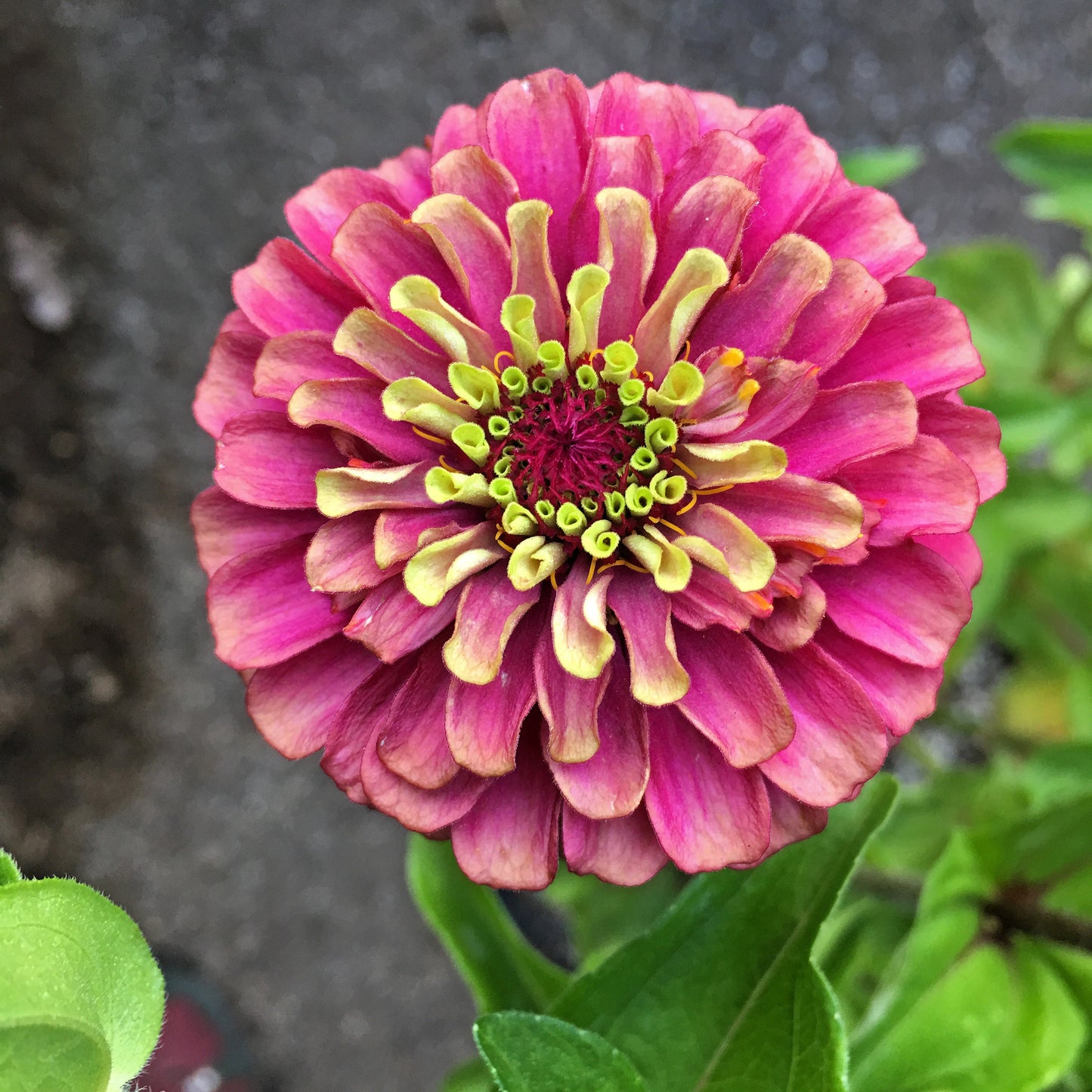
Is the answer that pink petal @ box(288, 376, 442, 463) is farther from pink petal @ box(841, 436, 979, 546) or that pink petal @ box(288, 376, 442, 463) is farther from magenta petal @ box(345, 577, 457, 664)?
pink petal @ box(841, 436, 979, 546)

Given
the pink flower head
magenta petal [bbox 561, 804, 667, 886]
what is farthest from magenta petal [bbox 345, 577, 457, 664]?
magenta petal [bbox 561, 804, 667, 886]

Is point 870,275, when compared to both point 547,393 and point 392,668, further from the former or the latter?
point 392,668

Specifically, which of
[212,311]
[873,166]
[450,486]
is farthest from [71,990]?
[212,311]

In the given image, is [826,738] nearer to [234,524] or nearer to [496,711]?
[496,711]

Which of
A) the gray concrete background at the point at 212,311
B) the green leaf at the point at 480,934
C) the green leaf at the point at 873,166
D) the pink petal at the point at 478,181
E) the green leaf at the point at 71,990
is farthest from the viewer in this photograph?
the gray concrete background at the point at 212,311

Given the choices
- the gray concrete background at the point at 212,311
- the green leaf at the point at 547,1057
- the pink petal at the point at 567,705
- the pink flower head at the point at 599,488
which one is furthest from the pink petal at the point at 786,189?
the gray concrete background at the point at 212,311

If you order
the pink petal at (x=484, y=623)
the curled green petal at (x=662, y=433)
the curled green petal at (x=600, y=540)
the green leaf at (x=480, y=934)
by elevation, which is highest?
the curled green petal at (x=662, y=433)

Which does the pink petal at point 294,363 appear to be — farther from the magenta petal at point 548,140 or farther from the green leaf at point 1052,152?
the green leaf at point 1052,152
